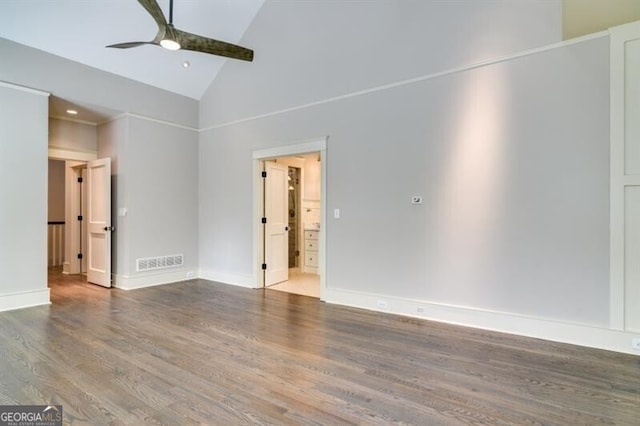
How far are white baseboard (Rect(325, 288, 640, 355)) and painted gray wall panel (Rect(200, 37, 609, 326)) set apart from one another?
81 millimetres

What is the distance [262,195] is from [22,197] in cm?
326

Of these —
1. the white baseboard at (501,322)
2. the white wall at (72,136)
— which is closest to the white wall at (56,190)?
the white wall at (72,136)

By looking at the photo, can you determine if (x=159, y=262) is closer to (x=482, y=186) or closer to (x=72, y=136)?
(x=72, y=136)

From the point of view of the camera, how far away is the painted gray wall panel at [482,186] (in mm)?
3055

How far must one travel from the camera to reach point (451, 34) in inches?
145

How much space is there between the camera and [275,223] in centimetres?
575

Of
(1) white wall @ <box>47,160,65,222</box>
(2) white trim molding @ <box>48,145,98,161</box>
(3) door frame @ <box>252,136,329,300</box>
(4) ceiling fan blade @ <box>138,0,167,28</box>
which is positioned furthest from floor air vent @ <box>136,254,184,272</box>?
(1) white wall @ <box>47,160,65,222</box>

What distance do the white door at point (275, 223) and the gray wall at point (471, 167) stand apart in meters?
0.78

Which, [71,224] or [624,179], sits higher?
[624,179]

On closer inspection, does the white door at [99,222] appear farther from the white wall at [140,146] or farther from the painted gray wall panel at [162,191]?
the painted gray wall panel at [162,191]

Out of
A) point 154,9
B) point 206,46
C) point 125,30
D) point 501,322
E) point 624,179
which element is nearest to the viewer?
point 624,179

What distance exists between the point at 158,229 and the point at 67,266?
2965mm

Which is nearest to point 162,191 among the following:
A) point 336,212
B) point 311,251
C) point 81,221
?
point 81,221

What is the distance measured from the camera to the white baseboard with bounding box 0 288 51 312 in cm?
417
